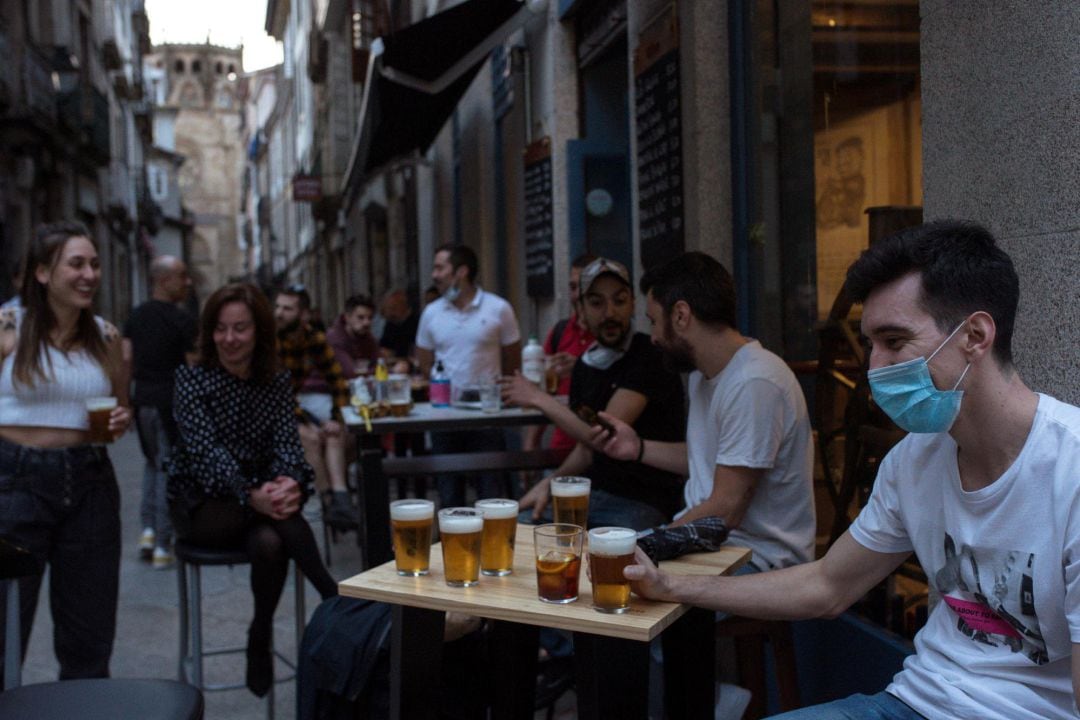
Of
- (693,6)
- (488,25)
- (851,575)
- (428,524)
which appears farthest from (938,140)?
(488,25)

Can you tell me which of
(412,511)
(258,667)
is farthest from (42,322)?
(412,511)

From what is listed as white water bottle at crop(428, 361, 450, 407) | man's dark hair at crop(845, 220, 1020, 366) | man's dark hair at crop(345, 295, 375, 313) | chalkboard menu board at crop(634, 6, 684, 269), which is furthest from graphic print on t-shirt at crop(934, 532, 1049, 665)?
man's dark hair at crop(345, 295, 375, 313)

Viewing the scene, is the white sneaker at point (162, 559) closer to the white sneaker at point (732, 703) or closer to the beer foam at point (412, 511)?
the white sneaker at point (732, 703)

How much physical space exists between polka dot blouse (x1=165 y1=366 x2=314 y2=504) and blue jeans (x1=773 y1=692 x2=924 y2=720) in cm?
250

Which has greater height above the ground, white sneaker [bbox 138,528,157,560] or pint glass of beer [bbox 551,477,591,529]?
pint glass of beer [bbox 551,477,591,529]

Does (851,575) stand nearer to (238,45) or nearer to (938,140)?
(938,140)

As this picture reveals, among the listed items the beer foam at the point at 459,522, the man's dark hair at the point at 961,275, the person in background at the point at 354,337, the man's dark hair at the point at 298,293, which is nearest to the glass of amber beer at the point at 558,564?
the beer foam at the point at 459,522

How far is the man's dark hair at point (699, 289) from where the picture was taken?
3320 mm

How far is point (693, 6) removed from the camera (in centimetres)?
459

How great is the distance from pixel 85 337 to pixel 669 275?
6.62ft

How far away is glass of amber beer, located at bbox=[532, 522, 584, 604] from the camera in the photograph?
2.24 metres

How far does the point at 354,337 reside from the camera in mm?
8945

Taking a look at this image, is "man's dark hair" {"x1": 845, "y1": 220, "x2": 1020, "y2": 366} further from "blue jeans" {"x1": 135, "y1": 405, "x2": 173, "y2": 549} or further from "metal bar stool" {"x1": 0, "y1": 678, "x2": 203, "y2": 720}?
"blue jeans" {"x1": 135, "y1": 405, "x2": 173, "y2": 549}

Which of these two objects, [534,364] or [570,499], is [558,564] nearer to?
[570,499]
